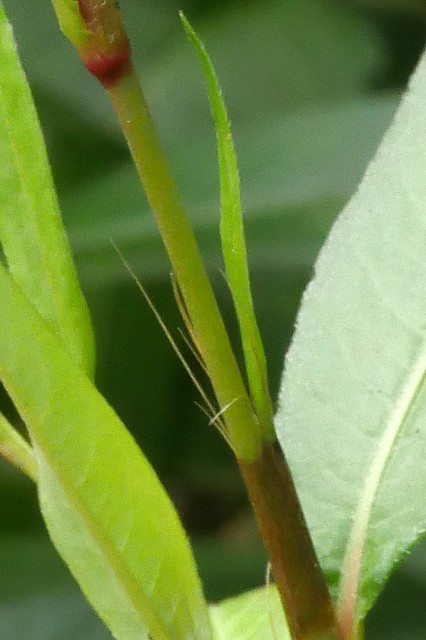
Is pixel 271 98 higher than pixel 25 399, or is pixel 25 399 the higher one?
pixel 25 399

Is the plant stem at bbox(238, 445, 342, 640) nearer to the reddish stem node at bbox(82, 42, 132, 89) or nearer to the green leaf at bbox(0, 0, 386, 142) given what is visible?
the reddish stem node at bbox(82, 42, 132, 89)

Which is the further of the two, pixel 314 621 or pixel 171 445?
pixel 171 445

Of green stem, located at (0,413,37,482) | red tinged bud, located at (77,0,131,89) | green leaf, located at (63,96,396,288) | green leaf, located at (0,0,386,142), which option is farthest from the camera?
green leaf, located at (0,0,386,142)

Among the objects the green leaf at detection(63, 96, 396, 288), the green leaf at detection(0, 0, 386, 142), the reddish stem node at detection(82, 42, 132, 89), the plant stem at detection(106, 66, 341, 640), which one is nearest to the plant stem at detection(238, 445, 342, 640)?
the plant stem at detection(106, 66, 341, 640)

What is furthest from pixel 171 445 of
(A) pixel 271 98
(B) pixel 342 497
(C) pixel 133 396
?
(B) pixel 342 497

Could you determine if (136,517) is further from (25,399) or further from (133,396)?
(133,396)

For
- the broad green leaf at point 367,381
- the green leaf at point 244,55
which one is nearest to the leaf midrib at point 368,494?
the broad green leaf at point 367,381

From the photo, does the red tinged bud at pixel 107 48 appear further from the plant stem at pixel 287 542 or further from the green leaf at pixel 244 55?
the green leaf at pixel 244 55
